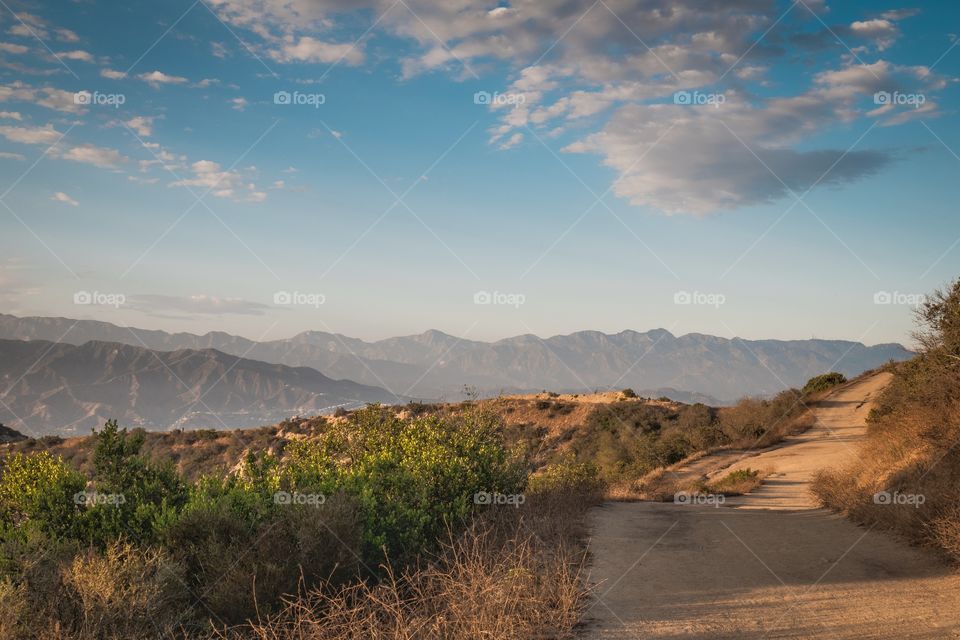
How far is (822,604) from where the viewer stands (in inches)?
331

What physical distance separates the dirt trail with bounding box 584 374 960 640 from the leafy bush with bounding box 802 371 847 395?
1337 inches

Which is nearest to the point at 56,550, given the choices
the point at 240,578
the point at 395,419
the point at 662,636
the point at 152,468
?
the point at 240,578

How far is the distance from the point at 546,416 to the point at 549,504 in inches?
1632

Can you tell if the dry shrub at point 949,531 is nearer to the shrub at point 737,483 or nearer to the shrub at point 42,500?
A: the shrub at point 737,483

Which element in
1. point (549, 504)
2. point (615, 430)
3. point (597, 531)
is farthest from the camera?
point (615, 430)

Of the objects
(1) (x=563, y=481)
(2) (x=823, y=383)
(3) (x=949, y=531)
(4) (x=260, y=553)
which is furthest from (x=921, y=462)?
(2) (x=823, y=383)

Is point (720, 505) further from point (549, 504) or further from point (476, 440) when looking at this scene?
point (476, 440)

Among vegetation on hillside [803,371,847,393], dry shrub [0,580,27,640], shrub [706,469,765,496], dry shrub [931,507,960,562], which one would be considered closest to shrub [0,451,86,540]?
dry shrub [0,580,27,640]

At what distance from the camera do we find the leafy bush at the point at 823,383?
47219 mm

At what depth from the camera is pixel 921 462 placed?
44.8ft

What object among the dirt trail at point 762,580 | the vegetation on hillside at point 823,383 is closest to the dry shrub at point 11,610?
the dirt trail at point 762,580

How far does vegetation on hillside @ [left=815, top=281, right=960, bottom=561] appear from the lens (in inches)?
435

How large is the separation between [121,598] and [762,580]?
29.4 feet

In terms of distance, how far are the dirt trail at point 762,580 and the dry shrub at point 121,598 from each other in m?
4.84
